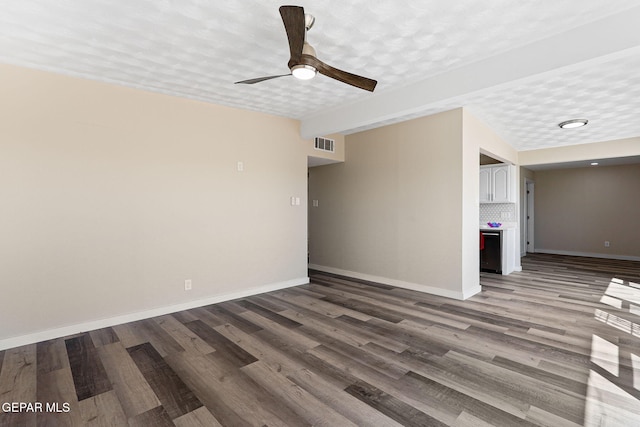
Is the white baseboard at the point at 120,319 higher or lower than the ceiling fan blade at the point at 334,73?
lower

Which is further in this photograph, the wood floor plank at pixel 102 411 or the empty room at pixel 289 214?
the empty room at pixel 289 214

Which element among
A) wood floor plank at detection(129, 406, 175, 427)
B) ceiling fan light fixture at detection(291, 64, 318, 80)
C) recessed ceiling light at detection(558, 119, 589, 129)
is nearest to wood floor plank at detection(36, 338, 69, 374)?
wood floor plank at detection(129, 406, 175, 427)

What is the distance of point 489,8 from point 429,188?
2586mm

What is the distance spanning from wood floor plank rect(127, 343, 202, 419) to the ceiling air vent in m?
3.77

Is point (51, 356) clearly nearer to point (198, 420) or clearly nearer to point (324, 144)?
point (198, 420)

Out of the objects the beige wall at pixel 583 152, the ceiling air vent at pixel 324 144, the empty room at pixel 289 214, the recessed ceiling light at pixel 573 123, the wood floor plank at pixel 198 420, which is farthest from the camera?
the beige wall at pixel 583 152

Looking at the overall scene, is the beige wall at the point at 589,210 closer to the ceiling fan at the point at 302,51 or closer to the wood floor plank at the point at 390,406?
the ceiling fan at the point at 302,51

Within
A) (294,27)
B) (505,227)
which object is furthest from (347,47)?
Result: (505,227)

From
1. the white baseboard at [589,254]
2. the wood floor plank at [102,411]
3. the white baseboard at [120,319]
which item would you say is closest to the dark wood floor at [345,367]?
the wood floor plank at [102,411]

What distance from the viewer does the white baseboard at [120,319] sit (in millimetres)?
2876

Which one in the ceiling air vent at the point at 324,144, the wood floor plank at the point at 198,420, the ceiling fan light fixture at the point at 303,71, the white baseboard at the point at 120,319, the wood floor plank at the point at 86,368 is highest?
the ceiling air vent at the point at 324,144

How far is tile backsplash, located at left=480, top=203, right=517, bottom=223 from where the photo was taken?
636 cm

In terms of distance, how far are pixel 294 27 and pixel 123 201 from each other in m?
2.68
